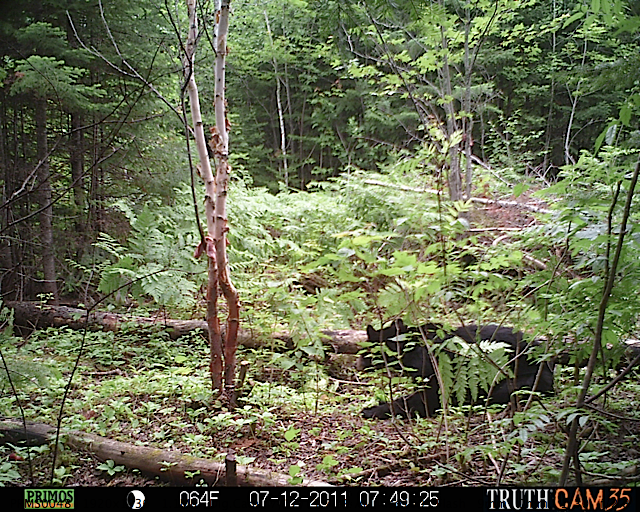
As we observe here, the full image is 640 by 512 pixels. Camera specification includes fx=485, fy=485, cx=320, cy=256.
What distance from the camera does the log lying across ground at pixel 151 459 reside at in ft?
7.97

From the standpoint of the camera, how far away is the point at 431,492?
6.95ft

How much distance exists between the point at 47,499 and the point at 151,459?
641 millimetres

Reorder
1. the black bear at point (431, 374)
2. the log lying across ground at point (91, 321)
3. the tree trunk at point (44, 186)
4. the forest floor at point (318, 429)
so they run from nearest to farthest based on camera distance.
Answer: the forest floor at point (318, 429), the black bear at point (431, 374), the log lying across ground at point (91, 321), the tree trunk at point (44, 186)

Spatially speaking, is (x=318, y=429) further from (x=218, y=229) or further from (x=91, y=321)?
(x=91, y=321)

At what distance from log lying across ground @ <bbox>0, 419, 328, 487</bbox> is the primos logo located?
495 millimetres

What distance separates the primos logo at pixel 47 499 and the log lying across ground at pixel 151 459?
0.50m

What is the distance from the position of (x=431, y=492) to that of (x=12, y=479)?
6.70ft

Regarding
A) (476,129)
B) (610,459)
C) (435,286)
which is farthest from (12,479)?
(476,129)

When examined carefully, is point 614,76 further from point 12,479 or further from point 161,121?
point 161,121

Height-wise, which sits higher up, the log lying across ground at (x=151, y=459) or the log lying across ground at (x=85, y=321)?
the log lying across ground at (x=85, y=321)

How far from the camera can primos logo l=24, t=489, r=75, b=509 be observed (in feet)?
6.70

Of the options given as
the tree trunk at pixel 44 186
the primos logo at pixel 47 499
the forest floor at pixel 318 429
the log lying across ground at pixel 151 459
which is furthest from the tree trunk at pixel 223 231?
the tree trunk at pixel 44 186
